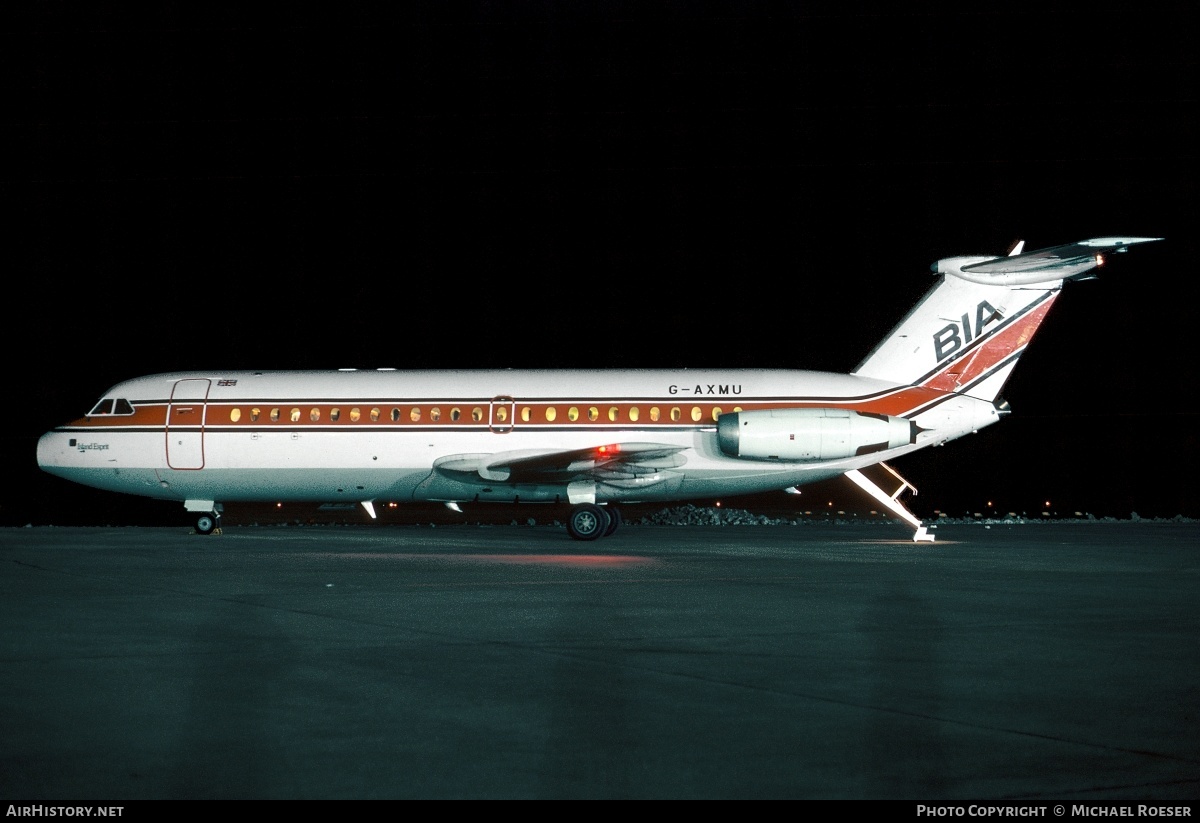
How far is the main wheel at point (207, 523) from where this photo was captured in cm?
3131

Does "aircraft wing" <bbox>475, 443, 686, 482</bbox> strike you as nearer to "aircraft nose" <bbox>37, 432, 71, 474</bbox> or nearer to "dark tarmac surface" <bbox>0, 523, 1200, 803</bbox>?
"dark tarmac surface" <bbox>0, 523, 1200, 803</bbox>

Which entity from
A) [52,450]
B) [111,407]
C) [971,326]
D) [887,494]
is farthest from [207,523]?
[971,326]

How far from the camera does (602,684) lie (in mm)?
9109

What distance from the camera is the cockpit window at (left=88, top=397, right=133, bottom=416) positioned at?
30.9 metres

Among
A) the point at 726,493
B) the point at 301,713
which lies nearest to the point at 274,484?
the point at 726,493

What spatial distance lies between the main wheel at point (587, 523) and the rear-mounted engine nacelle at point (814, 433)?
3.31 metres

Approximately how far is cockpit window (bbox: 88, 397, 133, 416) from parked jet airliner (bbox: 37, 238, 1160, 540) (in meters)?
0.08

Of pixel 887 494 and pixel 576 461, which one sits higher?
pixel 576 461

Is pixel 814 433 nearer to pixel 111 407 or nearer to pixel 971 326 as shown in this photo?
pixel 971 326

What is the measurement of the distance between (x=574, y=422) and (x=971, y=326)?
8985mm

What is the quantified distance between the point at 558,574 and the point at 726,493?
38.9ft

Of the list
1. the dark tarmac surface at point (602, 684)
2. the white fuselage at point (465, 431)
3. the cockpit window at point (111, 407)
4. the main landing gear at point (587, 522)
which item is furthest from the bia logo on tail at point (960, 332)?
the cockpit window at point (111, 407)

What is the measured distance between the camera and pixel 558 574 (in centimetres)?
1877

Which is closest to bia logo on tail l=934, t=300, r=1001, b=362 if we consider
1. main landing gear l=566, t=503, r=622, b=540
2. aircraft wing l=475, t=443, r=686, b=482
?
aircraft wing l=475, t=443, r=686, b=482
